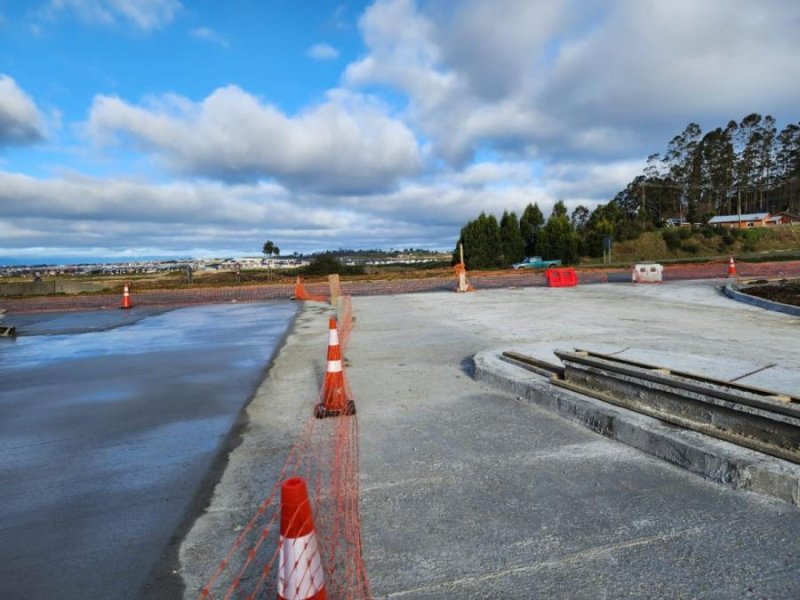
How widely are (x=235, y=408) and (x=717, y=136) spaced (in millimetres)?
102212

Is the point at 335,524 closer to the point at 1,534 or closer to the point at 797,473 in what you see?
the point at 1,534

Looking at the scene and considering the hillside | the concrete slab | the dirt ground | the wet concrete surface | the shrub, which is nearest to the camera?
the concrete slab

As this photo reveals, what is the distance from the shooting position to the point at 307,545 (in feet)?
7.77

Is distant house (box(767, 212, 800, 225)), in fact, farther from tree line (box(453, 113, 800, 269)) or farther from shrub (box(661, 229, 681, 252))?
shrub (box(661, 229, 681, 252))

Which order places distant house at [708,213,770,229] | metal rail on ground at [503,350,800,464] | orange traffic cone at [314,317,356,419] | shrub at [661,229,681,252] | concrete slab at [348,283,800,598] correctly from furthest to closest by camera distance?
distant house at [708,213,770,229] < shrub at [661,229,681,252] < orange traffic cone at [314,317,356,419] < metal rail on ground at [503,350,800,464] < concrete slab at [348,283,800,598]

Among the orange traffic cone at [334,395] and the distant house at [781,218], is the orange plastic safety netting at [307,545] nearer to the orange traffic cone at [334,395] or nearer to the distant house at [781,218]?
the orange traffic cone at [334,395]

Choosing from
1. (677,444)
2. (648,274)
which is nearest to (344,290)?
(648,274)

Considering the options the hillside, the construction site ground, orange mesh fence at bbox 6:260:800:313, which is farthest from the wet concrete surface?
the hillside

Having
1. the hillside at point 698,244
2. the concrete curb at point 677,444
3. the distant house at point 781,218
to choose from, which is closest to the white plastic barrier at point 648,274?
the concrete curb at point 677,444

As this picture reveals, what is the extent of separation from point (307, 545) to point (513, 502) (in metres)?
1.81

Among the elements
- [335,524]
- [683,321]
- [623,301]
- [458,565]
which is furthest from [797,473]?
[623,301]

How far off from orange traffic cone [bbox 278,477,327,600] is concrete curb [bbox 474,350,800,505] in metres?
3.07

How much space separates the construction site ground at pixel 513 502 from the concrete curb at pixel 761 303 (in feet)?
17.5

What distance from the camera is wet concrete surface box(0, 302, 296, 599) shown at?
126 inches
